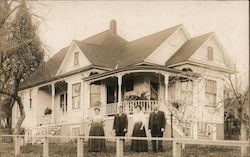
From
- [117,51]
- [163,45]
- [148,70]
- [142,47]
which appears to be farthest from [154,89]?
[117,51]

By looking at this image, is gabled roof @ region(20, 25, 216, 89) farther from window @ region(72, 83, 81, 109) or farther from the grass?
the grass

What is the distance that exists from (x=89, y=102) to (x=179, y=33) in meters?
4.33

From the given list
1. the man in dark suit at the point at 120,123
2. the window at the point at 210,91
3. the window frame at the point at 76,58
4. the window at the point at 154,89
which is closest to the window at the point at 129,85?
the window at the point at 154,89

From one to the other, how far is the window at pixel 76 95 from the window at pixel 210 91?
195 inches

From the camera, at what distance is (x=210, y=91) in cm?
1655

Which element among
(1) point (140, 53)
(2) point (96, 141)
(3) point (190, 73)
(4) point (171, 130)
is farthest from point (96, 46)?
(2) point (96, 141)

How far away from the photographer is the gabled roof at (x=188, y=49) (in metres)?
16.3

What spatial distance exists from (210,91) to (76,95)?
207 inches

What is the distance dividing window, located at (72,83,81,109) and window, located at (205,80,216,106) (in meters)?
4.97

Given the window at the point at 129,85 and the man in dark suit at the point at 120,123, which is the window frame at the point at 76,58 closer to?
the window at the point at 129,85

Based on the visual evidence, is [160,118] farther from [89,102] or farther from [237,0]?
[89,102]

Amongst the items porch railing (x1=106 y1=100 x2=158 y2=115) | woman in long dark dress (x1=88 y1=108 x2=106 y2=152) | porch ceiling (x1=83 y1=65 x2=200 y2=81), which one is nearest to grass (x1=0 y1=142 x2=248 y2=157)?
woman in long dark dress (x1=88 y1=108 x2=106 y2=152)

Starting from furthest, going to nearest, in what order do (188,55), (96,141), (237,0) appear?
(188,55)
(96,141)
(237,0)

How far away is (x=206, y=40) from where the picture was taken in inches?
659
